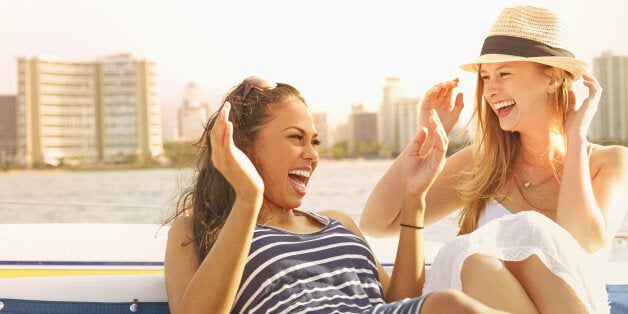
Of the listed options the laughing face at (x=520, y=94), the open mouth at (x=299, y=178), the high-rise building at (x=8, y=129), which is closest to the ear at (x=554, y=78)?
the laughing face at (x=520, y=94)

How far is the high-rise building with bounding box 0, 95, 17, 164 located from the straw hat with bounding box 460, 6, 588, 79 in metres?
69.1

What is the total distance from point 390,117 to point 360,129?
192 inches

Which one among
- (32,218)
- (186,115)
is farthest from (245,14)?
(32,218)

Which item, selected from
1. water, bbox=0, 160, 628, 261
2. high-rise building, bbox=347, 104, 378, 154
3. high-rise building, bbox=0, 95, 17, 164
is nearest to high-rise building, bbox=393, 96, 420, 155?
high-rise building, bbox=347, 104, 378, 154

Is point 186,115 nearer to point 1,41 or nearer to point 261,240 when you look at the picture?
point 1,41

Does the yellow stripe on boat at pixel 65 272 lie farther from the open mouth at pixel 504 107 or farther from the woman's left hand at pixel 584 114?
the woman's left hand at pixel 584 114

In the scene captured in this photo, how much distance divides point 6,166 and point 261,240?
67.1m

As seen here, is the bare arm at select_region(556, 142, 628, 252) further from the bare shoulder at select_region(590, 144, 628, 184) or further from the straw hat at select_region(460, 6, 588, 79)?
the straw hat at select_region(460, 6, 588, 79)

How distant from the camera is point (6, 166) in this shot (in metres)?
64.2

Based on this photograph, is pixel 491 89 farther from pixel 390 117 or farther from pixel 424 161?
pixel 390 117

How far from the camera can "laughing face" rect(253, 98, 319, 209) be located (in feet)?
6.29

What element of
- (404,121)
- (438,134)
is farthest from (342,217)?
(404,121)

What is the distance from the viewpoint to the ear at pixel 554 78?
7.63 feet

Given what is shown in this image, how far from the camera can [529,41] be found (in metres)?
2.30
